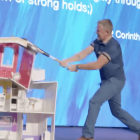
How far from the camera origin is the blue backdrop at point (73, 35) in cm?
455

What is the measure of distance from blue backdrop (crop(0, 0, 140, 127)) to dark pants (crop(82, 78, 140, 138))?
4.08ft

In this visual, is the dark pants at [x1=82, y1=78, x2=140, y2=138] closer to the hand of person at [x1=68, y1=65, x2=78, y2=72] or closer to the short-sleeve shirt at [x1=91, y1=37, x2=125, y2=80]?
the short-sleeve shirt at [x1=91, y1=37, x2=125, y2=80]

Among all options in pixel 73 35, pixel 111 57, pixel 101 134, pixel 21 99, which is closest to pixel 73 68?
pixel 111 57

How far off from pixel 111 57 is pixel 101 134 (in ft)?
4.09

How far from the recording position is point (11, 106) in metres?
3.04

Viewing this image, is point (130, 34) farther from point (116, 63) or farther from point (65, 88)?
point (116, 63)

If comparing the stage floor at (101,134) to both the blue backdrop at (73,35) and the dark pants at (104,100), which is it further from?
the dark pants at (104,100)

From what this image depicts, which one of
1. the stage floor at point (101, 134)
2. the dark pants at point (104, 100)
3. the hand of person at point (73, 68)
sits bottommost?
the stage floor at point (101, 134)

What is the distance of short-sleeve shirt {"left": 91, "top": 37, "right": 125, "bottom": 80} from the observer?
11.1ft

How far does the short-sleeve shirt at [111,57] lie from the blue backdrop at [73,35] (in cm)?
121

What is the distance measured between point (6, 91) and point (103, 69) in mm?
1001

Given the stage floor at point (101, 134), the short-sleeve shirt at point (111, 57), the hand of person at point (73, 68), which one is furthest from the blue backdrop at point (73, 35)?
the hand of person at point (73, 68)

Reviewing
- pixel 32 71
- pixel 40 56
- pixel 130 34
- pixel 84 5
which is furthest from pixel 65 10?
pixel 32 71

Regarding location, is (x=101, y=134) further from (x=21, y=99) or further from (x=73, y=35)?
(x=21, y=99)
